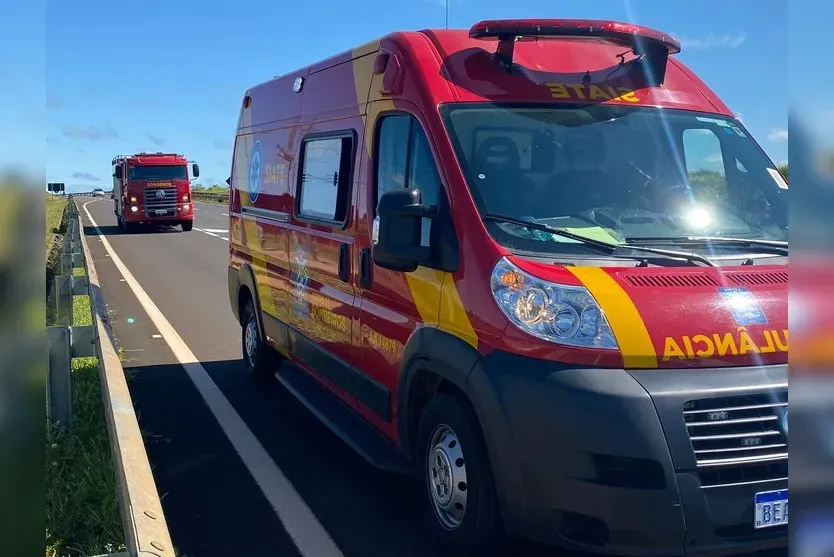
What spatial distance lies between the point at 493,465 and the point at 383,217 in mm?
1271

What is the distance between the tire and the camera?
23.9 ft

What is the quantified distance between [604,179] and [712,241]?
61 cm

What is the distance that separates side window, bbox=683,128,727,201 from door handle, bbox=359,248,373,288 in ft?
6.01

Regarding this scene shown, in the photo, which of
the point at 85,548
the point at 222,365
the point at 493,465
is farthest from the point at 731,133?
the point at 222,365

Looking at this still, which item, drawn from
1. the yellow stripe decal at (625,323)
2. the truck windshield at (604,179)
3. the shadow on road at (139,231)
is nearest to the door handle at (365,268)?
the truck windshield at (604,179)

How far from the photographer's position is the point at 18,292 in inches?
44.0

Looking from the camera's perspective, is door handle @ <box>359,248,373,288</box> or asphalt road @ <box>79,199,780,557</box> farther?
door handle @ <box>359,248,373,288</box>

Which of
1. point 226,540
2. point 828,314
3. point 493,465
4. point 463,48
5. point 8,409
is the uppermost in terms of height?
point 463,48

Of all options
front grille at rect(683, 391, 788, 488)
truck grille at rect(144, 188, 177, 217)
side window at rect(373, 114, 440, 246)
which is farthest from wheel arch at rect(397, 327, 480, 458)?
truck grille at rect(144, 188, 177, 217)

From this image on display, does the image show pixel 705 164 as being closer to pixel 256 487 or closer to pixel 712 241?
pixel 712 241

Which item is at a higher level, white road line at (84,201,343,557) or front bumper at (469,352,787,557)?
front bumper at (469,352,787,557)

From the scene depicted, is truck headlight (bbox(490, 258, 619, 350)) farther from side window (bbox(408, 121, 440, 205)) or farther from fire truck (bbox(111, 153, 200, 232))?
fire truck (bbox(111, 153, 200, 232))

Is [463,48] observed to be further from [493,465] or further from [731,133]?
[493,465]

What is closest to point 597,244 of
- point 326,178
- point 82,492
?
point 326,178
